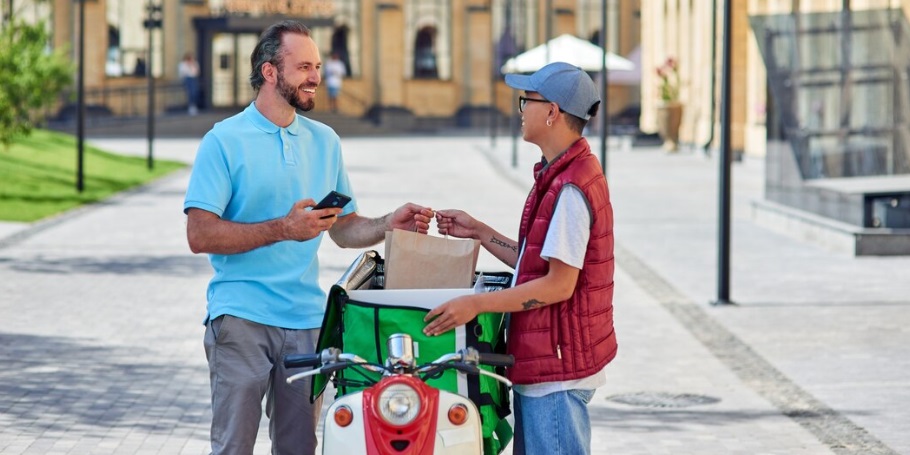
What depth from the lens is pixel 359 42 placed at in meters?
67.4

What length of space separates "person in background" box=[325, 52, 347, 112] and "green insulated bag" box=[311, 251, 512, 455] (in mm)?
57111

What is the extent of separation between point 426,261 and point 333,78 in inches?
2243

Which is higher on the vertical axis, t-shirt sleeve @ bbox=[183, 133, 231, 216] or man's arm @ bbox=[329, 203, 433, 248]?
t-shirt sleeve @ bbox=[183, 133, 231, 216]

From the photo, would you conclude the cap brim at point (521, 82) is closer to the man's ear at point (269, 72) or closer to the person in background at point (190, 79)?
the man's ear at point (269, 72)

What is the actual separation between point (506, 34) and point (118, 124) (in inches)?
675

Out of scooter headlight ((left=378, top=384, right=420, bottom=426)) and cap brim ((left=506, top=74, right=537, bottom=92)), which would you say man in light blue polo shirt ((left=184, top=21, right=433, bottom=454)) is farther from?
scooter headlight ((left=378, top=384, right=420, bottom=426))

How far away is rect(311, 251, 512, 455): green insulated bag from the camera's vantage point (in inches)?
184

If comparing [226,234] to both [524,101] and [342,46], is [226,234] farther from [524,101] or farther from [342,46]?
[342,46]

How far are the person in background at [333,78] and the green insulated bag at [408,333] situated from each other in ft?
187

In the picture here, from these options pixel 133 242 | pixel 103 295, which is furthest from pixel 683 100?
pixel 103 295

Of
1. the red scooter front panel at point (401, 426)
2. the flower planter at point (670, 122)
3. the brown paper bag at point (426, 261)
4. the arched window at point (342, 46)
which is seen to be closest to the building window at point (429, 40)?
the arched window at point (342, 46)

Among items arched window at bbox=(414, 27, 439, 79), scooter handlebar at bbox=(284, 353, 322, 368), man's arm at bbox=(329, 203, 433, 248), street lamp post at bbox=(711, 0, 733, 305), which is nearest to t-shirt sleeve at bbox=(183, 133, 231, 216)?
man's arm at bbox=(329, 203, 433, 248)

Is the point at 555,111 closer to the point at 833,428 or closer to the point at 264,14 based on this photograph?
the point at 833,428

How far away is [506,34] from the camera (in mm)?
67688
